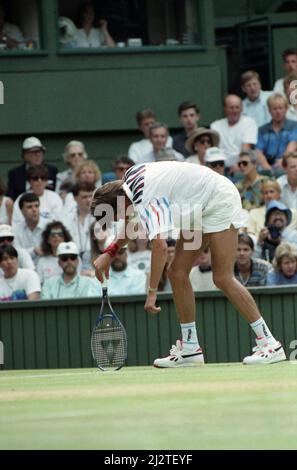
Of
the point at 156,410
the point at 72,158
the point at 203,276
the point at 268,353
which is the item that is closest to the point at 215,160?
the point at 203,276

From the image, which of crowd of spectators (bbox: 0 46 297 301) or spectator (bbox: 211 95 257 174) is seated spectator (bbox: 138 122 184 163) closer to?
crowd of spectators (bbox: 0 46 297 301)

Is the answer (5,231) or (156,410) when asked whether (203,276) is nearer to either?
(5,231)

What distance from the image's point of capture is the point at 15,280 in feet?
51.8

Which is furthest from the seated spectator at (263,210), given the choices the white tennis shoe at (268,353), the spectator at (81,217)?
the white tennis shoe at (268,353)

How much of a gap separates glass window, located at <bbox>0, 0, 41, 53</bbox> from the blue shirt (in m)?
3.50

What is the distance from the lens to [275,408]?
8484mm

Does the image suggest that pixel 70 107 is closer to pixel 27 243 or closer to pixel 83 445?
pixel 27 243

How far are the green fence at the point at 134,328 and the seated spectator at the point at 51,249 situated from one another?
0.76 meters

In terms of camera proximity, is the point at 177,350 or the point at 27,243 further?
the point at 27,243

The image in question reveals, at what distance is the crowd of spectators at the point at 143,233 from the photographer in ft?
51.1

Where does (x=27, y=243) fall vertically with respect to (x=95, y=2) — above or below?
below

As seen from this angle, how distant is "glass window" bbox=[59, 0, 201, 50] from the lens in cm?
1966

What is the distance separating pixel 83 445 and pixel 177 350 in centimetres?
523

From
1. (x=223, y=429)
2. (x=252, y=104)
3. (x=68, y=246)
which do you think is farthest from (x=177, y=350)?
(x=252, y=104)
